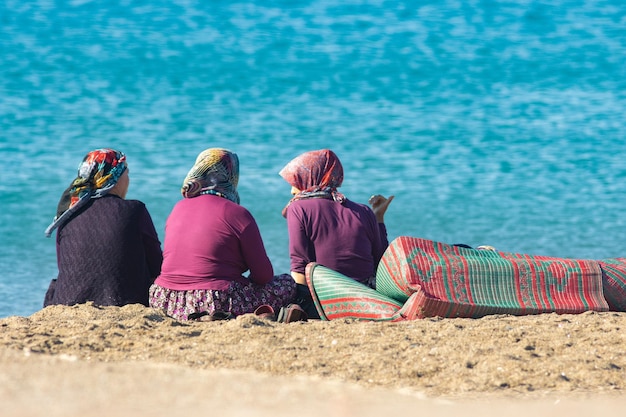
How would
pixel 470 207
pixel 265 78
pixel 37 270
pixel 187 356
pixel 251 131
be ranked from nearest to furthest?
pixel 187 356, pixel 37 270, pixel 470 207, pixel 251 131, pixel 265 78

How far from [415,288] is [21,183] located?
14.7 meters

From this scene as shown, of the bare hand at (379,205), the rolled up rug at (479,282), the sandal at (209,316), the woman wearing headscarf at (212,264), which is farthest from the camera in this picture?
the bare hand at (379,205)

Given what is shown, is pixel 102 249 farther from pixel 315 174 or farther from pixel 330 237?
pixel 315 174

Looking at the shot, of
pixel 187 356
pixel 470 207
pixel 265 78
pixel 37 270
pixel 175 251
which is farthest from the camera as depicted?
pixel 265 78

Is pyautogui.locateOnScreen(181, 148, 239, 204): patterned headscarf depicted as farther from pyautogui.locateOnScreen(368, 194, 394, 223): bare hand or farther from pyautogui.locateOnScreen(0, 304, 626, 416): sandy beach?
pyautogui.locateOnScreen(368, 194, 394, 223): bare hand

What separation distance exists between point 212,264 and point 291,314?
1.73ft

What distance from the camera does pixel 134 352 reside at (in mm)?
4117

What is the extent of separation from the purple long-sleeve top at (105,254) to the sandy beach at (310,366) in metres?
0.35

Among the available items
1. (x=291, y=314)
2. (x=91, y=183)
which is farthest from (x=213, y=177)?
(x=291, y=314)

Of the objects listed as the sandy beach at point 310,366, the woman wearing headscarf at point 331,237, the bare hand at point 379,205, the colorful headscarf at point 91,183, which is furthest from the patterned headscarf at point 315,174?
the sandy beach at point 310,366

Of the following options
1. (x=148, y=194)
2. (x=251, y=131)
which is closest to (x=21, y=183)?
(x=148, y=194)

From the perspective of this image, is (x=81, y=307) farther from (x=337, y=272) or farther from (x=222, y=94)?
(x=222, y=94)

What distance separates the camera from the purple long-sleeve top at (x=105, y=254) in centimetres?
528

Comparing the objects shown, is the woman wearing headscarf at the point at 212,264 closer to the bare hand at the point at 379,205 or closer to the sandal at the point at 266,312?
the sandal at the point at 266,312
